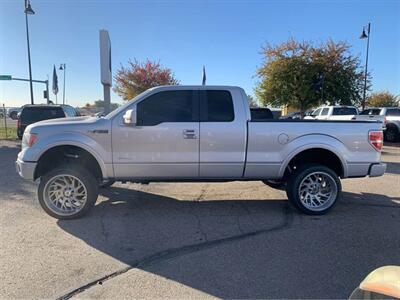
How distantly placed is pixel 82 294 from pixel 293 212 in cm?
377

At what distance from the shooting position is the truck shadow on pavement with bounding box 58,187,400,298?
11.7 ft

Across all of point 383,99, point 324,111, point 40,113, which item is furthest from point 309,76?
point 383,99

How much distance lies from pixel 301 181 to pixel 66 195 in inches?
144

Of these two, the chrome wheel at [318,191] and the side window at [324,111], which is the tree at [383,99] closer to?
the side window at [324,111]

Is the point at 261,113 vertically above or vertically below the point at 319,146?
above

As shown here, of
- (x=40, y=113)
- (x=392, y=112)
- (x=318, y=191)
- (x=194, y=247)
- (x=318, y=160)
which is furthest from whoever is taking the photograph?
(x=392, y=112)

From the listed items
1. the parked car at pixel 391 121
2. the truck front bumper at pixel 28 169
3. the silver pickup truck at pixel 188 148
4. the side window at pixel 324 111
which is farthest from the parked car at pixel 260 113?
the side window at pixel 324 111

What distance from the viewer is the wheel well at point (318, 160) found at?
5.94 meters

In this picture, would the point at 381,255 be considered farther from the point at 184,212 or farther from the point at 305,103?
the point at 305,103

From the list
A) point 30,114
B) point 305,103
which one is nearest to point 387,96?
point 305,103

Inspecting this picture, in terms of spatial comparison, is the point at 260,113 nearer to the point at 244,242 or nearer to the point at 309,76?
the point at 244,242

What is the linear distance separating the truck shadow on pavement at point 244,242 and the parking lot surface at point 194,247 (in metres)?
0.01

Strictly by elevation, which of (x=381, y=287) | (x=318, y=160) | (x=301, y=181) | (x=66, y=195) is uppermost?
(x=318, y=160)

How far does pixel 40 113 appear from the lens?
14242 millimetres
